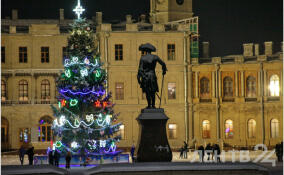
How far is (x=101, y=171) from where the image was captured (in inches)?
679

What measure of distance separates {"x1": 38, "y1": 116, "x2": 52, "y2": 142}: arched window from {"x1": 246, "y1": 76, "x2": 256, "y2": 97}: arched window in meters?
16.5

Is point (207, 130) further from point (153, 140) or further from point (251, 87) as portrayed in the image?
point (153, 140)

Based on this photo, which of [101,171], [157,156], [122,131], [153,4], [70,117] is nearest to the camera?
[101,171]

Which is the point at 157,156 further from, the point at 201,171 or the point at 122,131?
the point at 122,131

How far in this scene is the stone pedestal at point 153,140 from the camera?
18.5m

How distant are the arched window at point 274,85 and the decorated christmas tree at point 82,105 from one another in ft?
76.3

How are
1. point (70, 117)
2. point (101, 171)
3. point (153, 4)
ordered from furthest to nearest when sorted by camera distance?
point (153, 4)
point (70, 117)
point (101, 171)

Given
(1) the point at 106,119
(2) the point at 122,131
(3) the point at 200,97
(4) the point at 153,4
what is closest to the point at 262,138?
(3) the point at 200,97

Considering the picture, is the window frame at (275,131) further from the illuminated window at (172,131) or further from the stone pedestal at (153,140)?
the stone pedestal at (153,140)

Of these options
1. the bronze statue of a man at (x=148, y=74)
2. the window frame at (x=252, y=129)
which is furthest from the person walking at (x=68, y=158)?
the window frame at (x=252, y=129)

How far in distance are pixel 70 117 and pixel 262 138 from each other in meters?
24.0

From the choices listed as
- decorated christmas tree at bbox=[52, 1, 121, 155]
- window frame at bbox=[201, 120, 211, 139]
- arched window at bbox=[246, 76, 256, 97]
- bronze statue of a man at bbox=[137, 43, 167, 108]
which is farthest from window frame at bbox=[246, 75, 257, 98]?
bronze statue of a man at bbox=[137, 43, 167, 108]

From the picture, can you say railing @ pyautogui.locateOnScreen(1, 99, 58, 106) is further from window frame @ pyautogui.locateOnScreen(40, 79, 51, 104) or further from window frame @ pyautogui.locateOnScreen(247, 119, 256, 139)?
window frame @ pyautogui.locateOnScreen(247, 119, 256, 139)

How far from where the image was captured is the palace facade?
53062mm
